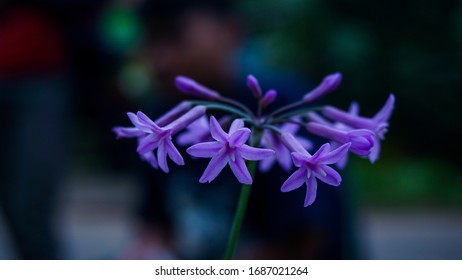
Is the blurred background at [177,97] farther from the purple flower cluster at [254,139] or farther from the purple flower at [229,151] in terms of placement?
the purple flower at [229,151]

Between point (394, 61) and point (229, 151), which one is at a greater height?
point (394, 61)

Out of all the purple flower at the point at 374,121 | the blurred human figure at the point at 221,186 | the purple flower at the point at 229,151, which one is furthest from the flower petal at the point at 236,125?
the blurred human figure at the point at 221,186

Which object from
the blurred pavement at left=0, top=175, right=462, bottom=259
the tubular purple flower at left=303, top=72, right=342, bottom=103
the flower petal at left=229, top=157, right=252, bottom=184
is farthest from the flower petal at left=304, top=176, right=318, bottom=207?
the blurred pavement at left=0, top=175, right=462, bottom=259

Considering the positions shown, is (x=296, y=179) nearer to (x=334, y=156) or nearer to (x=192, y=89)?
(x=334, y=156)

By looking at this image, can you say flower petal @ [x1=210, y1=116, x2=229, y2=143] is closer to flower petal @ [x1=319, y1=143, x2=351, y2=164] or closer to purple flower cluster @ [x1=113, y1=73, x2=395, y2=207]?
purple flower cluster @ [x1=113, y1=73, x2=395, y2=207]

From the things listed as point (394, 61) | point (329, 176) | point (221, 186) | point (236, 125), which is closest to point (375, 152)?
point (329, 176)

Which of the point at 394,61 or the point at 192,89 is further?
the point at 394,61
